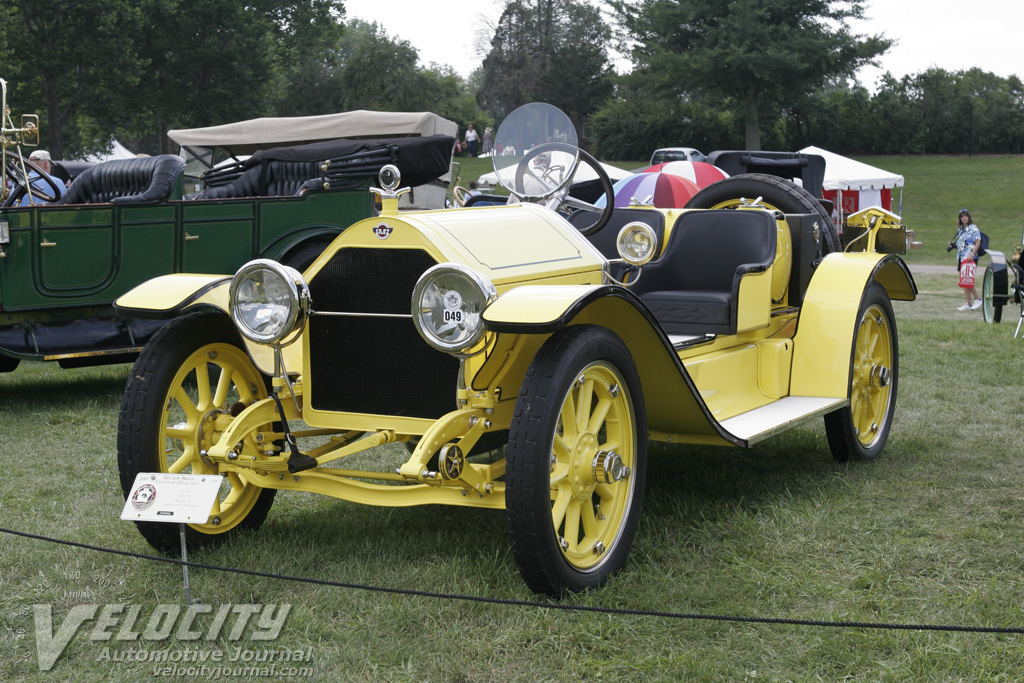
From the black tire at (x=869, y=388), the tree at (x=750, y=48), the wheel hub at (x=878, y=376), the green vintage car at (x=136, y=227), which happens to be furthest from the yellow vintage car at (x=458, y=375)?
the tree at (x=750, y=48)

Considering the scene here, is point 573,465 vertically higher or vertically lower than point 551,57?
lower

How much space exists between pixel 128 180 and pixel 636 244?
4737 mm

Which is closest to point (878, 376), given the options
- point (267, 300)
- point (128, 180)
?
point (267, 300)

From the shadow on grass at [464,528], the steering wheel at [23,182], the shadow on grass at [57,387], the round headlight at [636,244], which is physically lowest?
the shadow on grass at [57,387]

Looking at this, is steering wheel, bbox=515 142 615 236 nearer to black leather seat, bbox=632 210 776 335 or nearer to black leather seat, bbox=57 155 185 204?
black leather seat, bbox=632 210 776 335

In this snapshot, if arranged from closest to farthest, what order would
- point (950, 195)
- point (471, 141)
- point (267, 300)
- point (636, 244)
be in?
1. point (267, 300)
2. point (636, 244)
3. point (950, 195)
4. point (471, 141)

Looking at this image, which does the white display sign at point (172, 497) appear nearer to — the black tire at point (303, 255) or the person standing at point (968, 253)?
the black tire at point (303, 255)

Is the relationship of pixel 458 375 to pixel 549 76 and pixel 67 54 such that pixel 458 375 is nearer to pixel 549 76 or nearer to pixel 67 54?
pixel 67 54

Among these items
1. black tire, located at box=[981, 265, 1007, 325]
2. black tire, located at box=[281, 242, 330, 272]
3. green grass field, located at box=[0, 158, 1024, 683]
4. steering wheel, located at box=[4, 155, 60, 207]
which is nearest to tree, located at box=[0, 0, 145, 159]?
steering wheel, located at box=[4, 155, 60, 207]

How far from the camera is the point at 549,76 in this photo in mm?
45219

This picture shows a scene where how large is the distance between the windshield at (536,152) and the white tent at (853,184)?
1997 centimetres

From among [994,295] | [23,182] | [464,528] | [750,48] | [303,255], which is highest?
[750,48]

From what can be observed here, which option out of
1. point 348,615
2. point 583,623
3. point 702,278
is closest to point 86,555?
point 348,615

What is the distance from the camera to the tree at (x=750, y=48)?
33938 millimetres
